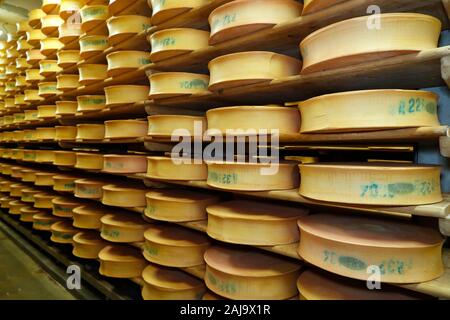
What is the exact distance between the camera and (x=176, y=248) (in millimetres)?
1947

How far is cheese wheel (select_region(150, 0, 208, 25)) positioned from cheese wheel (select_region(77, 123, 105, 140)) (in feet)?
3.87

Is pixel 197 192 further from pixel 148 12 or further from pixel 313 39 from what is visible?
pixel 148 12

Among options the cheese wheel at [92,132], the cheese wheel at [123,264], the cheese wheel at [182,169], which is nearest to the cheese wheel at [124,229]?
the cheese wheel at [123,264]

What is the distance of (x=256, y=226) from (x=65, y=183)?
7.87 feet

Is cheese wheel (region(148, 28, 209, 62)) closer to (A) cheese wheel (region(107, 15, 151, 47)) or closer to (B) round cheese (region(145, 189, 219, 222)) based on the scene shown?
(A) cheese wheel (region(107, 15, 151, 47))

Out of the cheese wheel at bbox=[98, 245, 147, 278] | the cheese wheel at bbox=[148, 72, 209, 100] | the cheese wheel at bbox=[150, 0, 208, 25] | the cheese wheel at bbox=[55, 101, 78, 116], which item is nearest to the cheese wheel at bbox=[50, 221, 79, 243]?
the cheese wheel at bbox=[98, 245, 147, 278]

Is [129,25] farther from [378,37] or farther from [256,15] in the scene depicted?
[378,37]

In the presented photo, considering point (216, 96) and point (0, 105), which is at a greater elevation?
point (0, 105)

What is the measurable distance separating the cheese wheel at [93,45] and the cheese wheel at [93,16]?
0.10 metres

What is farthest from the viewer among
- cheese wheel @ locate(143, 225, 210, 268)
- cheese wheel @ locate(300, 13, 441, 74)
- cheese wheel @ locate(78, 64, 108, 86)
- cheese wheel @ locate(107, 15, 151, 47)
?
cheese wheel @ locate(78, 64, 108, 86)

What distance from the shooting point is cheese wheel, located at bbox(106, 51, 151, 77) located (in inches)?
92.6

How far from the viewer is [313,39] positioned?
1.29m
